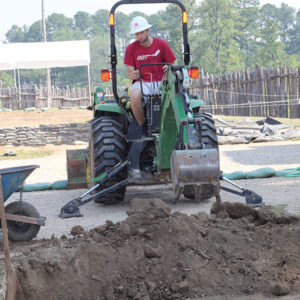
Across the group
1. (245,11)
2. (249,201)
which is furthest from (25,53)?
(245,11)

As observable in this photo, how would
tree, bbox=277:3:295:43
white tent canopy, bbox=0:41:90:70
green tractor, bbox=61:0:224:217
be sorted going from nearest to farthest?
1. green tractor, bbox=61:0:224:217
2. white tent canopy, bbox=0:41:90:70
3. tree, bbox=277:3:295:43

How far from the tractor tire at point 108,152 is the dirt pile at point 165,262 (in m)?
2.31

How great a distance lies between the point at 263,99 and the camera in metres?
23.2

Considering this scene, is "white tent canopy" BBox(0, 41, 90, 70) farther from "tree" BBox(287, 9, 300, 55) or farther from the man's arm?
"tree" BBox(287, 9, 300, 55)

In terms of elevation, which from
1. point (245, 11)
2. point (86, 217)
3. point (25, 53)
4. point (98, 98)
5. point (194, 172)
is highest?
point (245, 11)

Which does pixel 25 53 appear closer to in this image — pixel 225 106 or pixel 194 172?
pixel 225 106

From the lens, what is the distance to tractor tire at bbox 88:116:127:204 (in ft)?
23.5

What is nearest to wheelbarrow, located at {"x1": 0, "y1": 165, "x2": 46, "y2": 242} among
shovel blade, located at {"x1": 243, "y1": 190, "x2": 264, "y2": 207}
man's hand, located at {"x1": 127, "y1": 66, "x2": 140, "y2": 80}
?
man's hand, located at {"x1": 127, "y1": 66, "x2": 140, "y2": 80}

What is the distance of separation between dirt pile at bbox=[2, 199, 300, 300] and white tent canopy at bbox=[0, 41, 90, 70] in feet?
93.8

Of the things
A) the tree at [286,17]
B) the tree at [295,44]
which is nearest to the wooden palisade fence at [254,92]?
the tree at [295,44]

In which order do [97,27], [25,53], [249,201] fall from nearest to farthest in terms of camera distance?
[249,201], [25,53], [97,27]

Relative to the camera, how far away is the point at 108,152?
716 centimetres

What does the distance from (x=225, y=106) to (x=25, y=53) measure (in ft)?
46.0

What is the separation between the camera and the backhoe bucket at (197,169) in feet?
14.1
